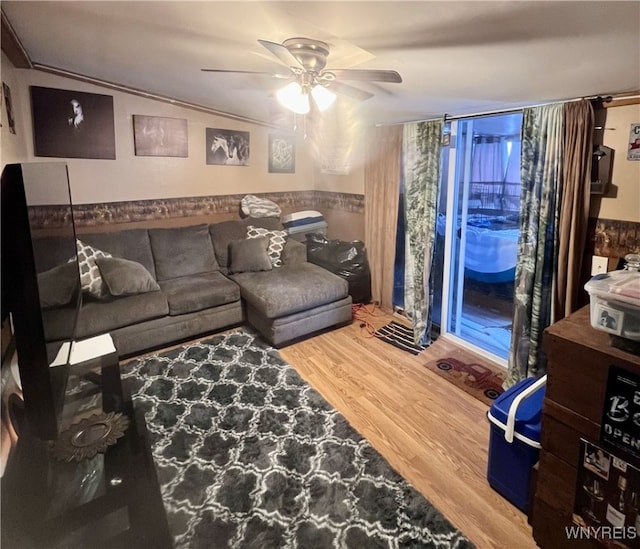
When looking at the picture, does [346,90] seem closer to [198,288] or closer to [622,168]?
[622,168]

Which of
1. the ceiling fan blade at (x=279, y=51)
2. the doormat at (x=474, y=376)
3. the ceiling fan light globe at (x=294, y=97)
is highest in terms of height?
the ceiling fan blade at (x=279, y=51)

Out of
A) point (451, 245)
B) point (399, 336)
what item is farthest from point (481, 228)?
point (399, 336)

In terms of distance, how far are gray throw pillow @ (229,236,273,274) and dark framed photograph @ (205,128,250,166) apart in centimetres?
99

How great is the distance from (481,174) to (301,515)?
9.29ft

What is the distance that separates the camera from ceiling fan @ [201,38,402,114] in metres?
1.71

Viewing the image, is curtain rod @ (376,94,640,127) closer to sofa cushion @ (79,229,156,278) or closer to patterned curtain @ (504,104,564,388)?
patterned curtain @ (504,104,564,388)

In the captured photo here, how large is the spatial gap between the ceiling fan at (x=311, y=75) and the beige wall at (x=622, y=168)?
50.9 inches

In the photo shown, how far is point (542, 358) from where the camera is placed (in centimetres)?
253

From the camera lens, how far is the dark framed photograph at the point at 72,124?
3125mm

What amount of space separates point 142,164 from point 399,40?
294 cm

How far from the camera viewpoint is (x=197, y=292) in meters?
3.30

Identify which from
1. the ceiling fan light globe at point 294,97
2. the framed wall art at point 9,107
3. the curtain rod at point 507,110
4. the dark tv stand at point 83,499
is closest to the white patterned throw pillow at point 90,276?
the framed wall art at point 9,107

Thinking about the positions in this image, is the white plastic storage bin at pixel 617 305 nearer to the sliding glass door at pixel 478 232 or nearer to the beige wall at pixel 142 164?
the sliding glass door at pixel 478 232

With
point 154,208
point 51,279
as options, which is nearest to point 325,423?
point 51,279
